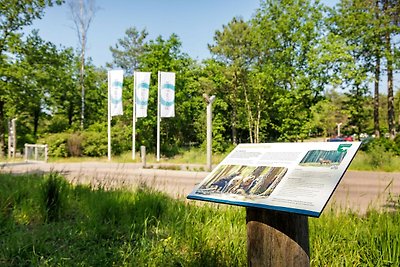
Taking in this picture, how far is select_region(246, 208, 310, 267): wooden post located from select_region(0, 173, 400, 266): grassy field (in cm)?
130

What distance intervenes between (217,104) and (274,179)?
30.3m

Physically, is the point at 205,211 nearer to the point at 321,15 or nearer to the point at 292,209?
the point at 292,209

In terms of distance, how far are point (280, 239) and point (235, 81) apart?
29.1 metres

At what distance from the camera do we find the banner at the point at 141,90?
22.2m

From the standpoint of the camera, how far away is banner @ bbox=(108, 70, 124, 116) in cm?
2239

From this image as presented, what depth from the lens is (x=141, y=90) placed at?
22188 mm

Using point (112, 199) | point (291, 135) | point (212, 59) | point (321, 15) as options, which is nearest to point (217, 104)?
point (212, 59)

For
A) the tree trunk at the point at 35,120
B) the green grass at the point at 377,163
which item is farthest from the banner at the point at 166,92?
the tree trunk at the point at 35,120

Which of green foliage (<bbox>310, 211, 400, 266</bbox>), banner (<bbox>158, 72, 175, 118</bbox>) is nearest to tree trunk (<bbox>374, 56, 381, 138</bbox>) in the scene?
banner (<bbox>158, 72, 175, 118</bbox>)

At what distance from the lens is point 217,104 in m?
32.0

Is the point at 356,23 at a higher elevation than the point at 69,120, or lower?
higher

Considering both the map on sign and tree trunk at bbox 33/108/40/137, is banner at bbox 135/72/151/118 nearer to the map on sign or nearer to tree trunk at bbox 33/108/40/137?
tree trunk at bbox 33/108/40/137

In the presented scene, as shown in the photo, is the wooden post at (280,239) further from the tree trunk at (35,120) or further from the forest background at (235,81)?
the tree trunk at (35,120)

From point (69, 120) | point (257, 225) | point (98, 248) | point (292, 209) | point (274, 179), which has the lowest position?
point (98, 248)
